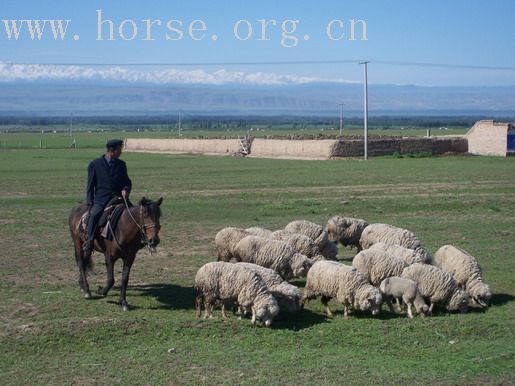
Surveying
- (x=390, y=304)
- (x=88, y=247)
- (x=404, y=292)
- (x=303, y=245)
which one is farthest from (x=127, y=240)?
(x=404, y=292)

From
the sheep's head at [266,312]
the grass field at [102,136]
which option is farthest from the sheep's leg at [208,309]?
the grass field at [102,136]

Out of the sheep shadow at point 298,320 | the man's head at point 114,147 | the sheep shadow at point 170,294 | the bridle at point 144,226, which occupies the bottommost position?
the sheep shadow at point 298,320

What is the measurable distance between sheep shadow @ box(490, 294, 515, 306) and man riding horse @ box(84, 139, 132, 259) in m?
5.68

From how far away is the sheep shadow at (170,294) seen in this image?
1318cm

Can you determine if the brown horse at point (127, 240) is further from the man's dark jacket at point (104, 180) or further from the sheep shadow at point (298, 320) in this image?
the sheep shadow at point (298, 320)

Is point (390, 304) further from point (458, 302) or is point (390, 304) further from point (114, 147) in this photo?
point (114, 147)

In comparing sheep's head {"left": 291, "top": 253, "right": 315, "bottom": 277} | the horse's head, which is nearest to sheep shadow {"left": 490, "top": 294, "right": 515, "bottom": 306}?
sheep's head {"left": 291, "top": 253, "right": 315, "bottom": 277}

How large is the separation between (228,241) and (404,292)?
12.5 ft

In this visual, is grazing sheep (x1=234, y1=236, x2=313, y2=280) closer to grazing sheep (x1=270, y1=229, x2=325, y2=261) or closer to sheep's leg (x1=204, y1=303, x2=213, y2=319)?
grazing sheep (x1=270, y1=229, x2=325, y2=261)

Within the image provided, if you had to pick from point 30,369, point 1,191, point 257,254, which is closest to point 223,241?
point 257,254

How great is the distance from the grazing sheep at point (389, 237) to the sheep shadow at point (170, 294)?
3.63m

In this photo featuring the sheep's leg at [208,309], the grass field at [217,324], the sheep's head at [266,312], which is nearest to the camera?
the grass field at [217,324]

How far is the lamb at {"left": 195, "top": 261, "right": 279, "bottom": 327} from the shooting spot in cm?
1176

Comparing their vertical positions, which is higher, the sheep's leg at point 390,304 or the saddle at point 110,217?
the saddle at point 110,217
